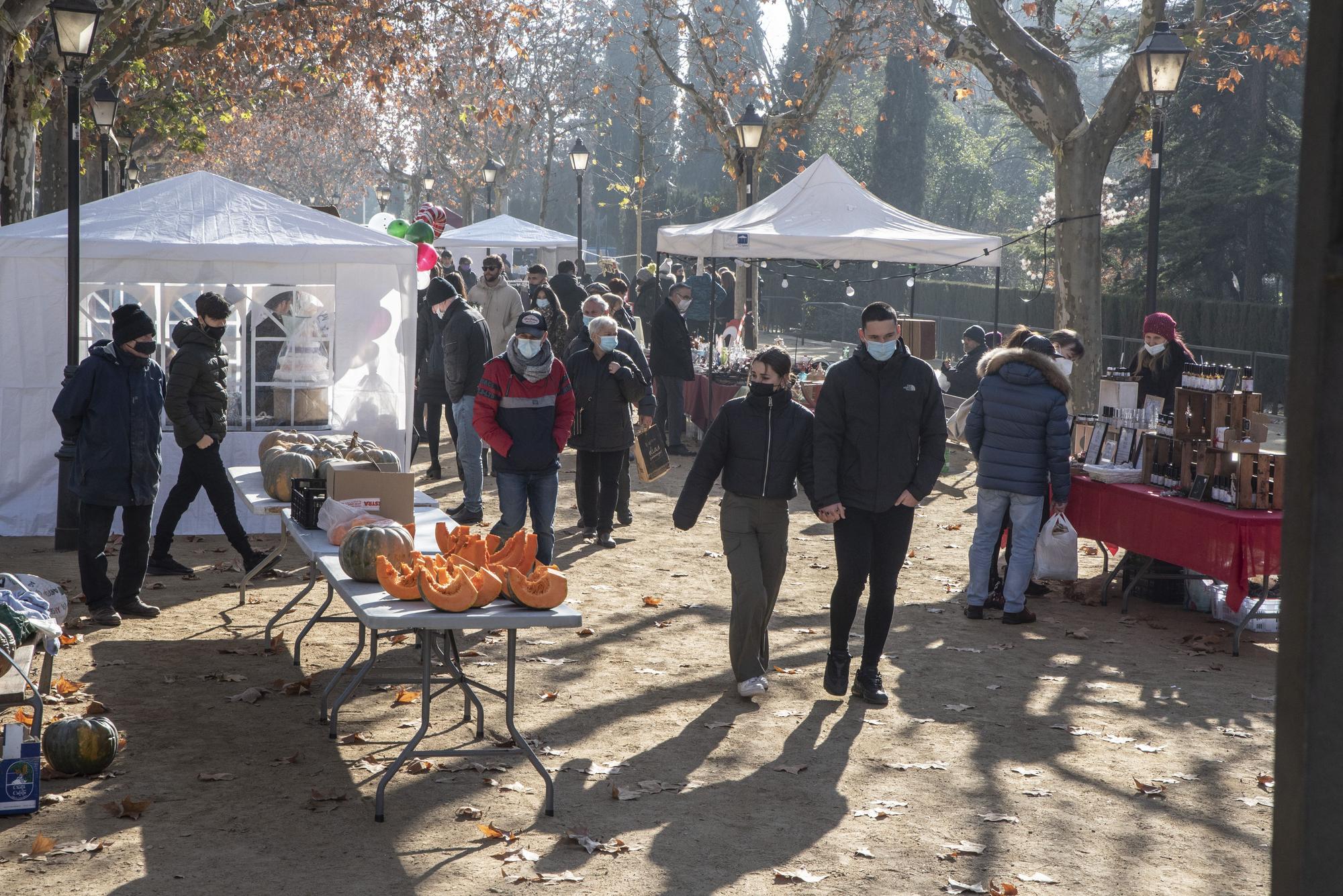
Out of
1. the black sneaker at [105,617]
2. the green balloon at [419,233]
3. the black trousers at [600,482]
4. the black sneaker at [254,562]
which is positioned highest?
the green balloon at [419,233]

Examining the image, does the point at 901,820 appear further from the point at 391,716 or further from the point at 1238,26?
the point at 1238,26

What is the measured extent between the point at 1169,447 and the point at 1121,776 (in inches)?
140

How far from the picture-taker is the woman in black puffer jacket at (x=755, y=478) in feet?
23.5

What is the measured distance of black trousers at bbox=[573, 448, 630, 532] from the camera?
1128cm

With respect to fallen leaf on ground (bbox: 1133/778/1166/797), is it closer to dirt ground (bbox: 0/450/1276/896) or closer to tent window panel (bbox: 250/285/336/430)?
dirt ground (bbox: 0/450/1276/896)

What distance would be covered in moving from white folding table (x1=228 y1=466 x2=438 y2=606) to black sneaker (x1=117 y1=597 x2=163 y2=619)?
60cm

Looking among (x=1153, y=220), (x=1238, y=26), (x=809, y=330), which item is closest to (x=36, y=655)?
(x=1153, y=220)

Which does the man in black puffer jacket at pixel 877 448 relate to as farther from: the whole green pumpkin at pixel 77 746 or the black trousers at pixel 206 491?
the black trousers at pixel 206 491

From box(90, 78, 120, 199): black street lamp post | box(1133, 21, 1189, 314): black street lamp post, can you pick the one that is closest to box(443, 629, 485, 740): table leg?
box(1133, 21, 1189, 314): black street lamp post

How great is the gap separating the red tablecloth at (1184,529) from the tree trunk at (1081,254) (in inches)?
230

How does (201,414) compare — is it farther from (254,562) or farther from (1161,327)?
(1161,327)

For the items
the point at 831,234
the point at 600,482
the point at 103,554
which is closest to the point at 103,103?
the point at 831,234

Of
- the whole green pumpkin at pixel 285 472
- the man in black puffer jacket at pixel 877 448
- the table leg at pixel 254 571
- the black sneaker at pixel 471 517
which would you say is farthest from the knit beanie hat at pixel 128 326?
the man in black puffer jacket at pixel 877 448

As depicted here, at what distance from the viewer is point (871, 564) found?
7.28m
